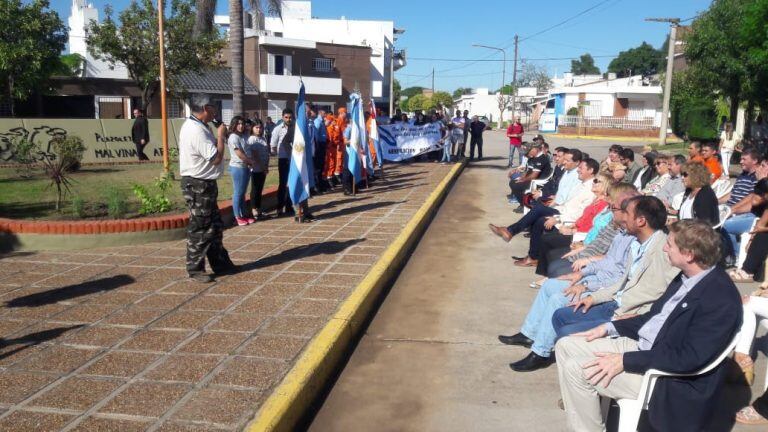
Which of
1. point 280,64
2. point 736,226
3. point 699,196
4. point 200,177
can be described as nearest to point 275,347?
point 200,177

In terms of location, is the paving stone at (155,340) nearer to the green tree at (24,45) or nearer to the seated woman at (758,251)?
the seated woman at (758,251)

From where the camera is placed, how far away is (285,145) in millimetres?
10414

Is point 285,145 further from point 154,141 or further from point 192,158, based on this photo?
point 154,141

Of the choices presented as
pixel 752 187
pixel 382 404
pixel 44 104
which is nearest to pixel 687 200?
pixel 752 187

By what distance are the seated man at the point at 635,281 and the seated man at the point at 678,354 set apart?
484mm

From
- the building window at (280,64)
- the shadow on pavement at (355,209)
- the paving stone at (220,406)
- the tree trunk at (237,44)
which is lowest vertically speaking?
the paving stone at (220,406)

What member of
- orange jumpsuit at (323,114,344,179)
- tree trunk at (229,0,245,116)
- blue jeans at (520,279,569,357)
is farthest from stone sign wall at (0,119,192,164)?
blue jeans at (520,279,569,357)

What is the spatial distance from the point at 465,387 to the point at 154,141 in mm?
16473

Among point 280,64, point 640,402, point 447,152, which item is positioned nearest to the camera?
point 640,402

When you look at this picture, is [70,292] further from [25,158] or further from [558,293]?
[25,158]

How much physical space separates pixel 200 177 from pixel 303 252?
1820mm

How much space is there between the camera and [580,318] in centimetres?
447

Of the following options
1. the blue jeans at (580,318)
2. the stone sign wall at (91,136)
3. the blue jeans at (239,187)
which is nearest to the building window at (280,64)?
the stone sign wall at (91,136)

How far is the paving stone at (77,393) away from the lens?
12.4 feet
